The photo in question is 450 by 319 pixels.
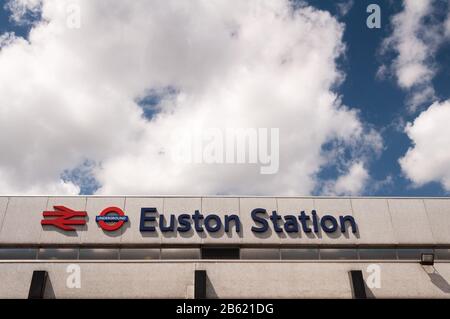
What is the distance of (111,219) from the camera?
16.5m

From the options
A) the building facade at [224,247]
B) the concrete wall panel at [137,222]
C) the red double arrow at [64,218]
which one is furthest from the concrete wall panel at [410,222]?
the red double arrow at [64,218]

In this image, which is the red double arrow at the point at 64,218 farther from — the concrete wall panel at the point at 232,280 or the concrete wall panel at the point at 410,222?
the concrete wall panel at the point at 410,222

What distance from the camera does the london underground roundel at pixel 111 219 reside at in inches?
646

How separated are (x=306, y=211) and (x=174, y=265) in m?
6.52

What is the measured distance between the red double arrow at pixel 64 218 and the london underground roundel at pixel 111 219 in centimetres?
77

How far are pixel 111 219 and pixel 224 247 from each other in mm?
5293

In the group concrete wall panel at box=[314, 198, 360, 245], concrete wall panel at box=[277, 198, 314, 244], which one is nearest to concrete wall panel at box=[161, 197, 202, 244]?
concrete wall panel at box=[277, 198, 314, 244]

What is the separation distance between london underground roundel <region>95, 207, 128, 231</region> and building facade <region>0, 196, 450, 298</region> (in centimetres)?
5

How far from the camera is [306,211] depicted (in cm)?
1705

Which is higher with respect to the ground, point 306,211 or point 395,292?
point 306,211

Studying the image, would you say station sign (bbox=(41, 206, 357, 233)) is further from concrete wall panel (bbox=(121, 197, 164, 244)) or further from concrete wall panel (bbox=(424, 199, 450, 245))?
concrete wall panel (bbox=(424, 199, 450, 245))
